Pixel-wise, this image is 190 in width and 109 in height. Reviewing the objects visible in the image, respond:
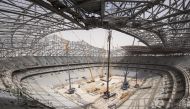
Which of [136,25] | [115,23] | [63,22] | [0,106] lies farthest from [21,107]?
[63,22]

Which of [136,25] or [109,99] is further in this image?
[109,99]

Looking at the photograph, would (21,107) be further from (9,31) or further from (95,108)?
(9,31)

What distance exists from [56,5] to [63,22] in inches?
755

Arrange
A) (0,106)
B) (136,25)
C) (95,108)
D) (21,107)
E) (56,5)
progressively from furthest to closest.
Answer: (95,108) < (136,25) < (56,5) < (21,107) < (0,106)

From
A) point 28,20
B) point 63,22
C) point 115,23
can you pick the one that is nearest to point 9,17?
point 28,20

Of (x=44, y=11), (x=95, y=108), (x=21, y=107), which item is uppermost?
(x=44, y=11)

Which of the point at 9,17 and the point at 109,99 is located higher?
the point at 9,17

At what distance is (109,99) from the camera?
148 ft

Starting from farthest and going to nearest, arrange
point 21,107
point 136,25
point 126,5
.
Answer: point 136,25
point 126,5
point 21,107

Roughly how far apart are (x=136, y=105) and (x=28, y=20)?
82.0 ft

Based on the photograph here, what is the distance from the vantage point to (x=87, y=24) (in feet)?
96.5

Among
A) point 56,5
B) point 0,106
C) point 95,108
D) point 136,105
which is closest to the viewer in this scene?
point 0,106

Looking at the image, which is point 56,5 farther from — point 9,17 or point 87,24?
point 9,17

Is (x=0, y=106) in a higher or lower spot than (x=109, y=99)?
higher
